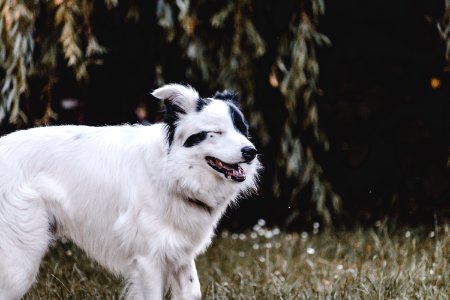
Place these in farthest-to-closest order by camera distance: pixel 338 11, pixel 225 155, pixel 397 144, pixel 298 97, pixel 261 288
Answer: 1. pixel 397 144
2. pixel 338 11
3. pixel 298 97
4. pixel 261 288
5. pixel 225 155

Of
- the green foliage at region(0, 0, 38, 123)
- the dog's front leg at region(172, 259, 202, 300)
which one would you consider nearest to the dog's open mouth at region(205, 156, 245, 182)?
the dog's front leg at region(172, 259, 202, 300)

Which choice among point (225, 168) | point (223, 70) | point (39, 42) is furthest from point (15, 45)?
point (225, 168)

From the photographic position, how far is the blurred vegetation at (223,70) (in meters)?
5.63

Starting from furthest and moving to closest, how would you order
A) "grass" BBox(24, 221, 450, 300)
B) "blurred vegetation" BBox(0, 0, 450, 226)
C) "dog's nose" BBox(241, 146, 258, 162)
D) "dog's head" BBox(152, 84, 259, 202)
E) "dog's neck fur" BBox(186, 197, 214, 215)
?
"blurred vegetation" BBox(0, 0, 450, 226)
"grass" BBox(24, 221, 450, 300)
"dog's neck fur" BBox(186, 197, 214, 215)
"dog's head" BBox(152, 84, 259, 202)
"dog's nose" BBox(241, 146, 258, 162)

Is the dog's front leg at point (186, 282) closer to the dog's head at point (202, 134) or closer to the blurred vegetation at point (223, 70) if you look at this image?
the dog's head at point (202, 134)

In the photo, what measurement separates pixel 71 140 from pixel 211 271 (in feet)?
6.52

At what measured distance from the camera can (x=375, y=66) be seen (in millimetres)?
6984

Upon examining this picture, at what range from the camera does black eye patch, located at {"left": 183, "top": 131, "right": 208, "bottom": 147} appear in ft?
12.9

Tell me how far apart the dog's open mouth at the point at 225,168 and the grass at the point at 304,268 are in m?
1.09

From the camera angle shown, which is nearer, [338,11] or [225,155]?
[225,155]

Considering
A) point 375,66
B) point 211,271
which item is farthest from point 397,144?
point 211,271

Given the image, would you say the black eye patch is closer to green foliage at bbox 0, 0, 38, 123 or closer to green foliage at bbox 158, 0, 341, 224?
green foliage at bbox 158, 0, 341, 224

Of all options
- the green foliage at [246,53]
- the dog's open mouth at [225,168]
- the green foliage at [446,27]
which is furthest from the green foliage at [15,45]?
the green foliage at [446,27]

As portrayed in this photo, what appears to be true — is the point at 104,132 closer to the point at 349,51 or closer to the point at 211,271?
the point at 211,271
